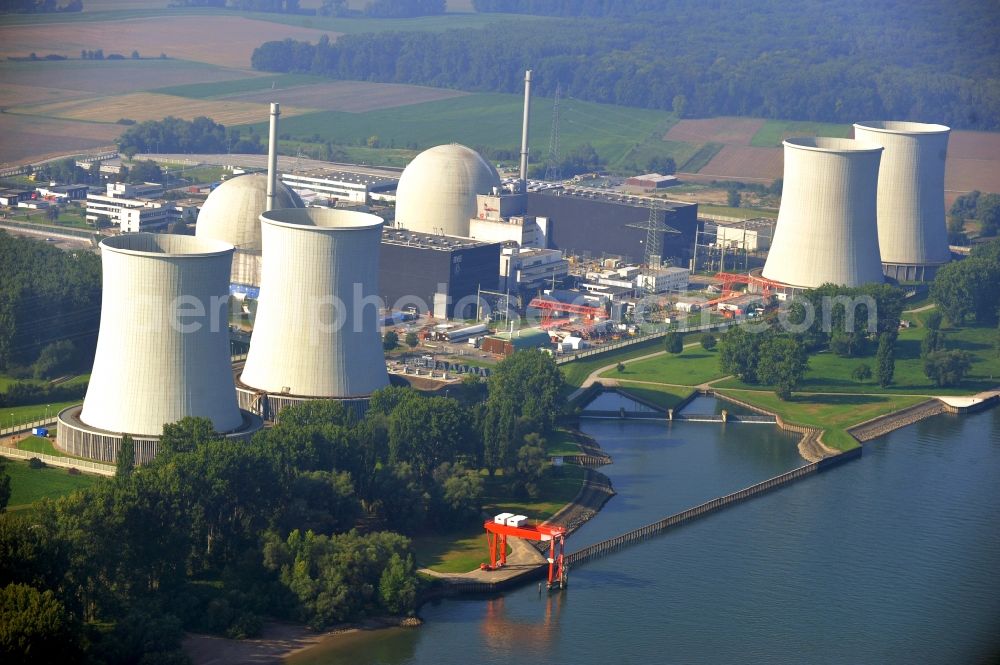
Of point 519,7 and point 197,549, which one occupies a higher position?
point 519,7

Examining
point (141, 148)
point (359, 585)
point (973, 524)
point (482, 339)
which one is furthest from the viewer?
point (141, 148)

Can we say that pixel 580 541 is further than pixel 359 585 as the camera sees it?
Yes

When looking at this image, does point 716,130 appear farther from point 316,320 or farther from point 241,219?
point 316,320

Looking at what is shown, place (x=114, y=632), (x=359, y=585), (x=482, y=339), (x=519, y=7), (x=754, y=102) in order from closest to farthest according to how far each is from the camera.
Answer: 1. (x=114, y=632)
2. (x=359, y=585)
3. (x=482, y=339)
4. (x=754, y=102)
5. (x=519, y=7)

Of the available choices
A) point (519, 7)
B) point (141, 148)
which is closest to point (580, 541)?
point (141, 148)

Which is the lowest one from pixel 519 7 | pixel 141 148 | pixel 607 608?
pixel 607 608

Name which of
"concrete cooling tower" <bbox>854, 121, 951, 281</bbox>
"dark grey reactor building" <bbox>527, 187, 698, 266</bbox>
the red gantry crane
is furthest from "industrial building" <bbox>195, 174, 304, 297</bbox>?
the red gantry crane

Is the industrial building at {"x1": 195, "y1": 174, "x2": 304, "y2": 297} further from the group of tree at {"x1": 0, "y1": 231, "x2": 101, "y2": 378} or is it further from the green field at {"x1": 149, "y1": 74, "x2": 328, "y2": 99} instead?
the green field at {"x1": 149, "y1": 74, "x2": 328, "y2": 99}

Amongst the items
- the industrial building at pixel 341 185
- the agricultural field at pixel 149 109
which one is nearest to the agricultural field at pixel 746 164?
the industrial building at pixel 341 185

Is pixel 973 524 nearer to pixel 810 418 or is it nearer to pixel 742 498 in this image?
pixel 742 498
